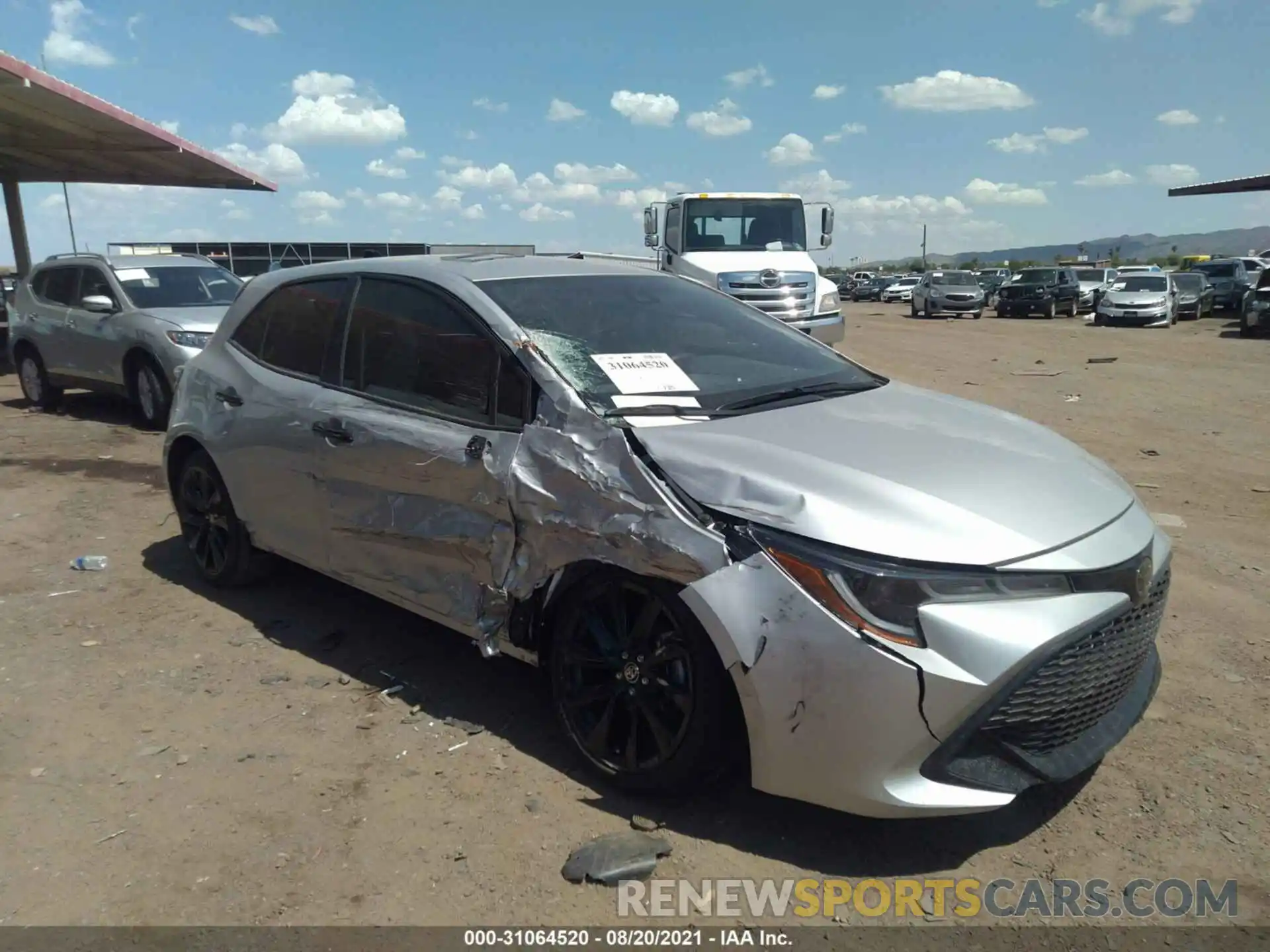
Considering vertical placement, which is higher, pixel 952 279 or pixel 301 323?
pixel 301 323

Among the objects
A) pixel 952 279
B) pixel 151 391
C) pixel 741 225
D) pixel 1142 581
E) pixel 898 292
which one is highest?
pixel 741 225

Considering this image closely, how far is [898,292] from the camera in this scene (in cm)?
5272

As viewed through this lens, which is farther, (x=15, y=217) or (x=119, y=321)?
(x=15, y=217)

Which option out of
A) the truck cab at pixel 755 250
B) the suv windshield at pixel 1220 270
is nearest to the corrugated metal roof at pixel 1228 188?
the suv windshield at pixel 1220 270

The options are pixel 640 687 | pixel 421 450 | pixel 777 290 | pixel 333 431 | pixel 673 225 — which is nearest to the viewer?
pixel 640 687

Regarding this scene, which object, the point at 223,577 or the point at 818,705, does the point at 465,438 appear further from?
the point at 223,577

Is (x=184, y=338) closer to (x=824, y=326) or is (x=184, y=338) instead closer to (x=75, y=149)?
(x=824, y=326)

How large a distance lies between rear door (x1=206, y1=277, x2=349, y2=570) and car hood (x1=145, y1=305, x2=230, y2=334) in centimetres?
537

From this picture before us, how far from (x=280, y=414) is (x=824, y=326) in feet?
37.6

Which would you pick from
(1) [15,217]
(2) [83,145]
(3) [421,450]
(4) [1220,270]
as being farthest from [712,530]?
(4) [1220,270]

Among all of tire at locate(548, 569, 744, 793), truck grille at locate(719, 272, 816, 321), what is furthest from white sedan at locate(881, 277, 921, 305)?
tire at locate(548, 569, 744, 793)

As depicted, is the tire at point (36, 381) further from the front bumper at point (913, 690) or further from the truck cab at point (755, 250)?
the front bumper at point (913, 690)

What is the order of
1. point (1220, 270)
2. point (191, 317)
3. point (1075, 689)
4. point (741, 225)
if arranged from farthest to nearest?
point (1220, 270) → point (741, 225) → point (191, 317) → point (1075, 689)

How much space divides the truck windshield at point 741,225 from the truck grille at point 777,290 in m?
0.87
